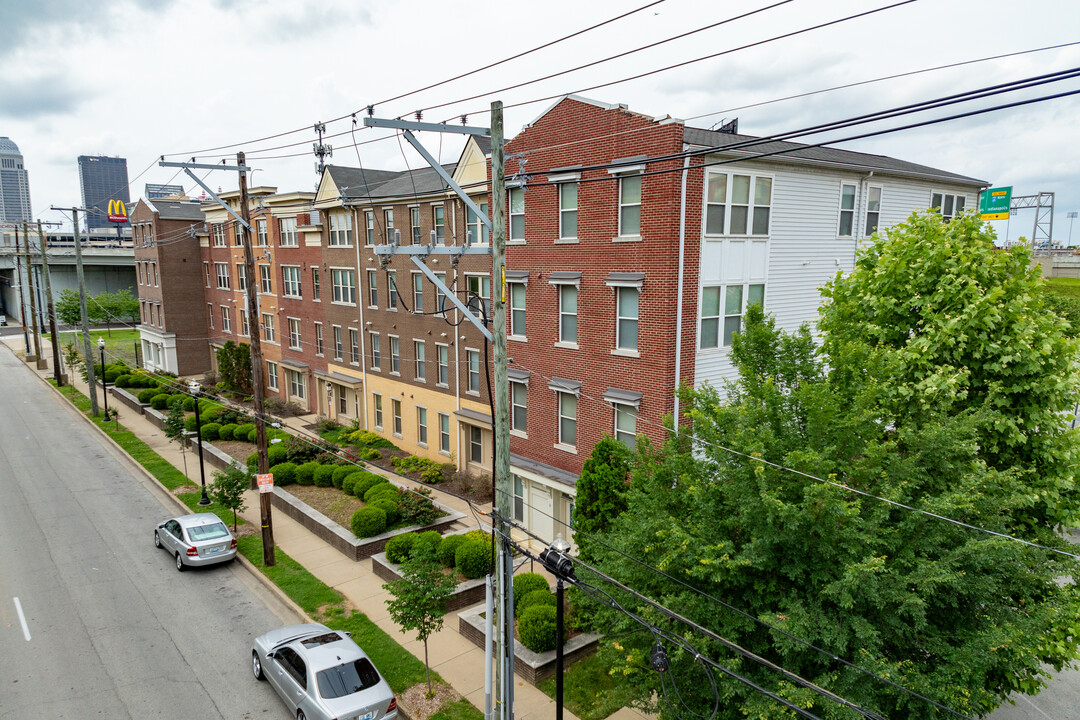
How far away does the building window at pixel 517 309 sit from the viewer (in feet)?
76.0

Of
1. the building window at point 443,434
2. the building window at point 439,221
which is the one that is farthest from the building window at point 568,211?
the building window at point 443,434

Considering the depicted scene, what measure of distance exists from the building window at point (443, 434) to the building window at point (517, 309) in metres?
8.38

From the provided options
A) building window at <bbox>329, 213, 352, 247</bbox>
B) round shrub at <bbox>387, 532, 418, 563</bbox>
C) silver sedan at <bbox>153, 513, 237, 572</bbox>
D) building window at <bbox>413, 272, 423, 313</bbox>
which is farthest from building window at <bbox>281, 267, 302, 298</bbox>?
round shrub at <bbox>387, 532, 418, 563</bbox>

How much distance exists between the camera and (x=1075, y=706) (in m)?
14.8

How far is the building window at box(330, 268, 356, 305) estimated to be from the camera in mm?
36031

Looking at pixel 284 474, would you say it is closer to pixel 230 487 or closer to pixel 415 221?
pixel 230 487

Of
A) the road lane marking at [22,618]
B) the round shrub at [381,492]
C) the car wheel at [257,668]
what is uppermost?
the round shrub at [381,492]

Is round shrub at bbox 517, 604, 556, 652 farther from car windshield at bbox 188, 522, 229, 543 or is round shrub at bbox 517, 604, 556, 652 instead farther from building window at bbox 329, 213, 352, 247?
building window at bbox 329, 213, 352, 247

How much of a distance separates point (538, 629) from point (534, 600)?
1315 millimetres

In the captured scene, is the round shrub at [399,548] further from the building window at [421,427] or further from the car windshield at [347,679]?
the building window at [421,427]

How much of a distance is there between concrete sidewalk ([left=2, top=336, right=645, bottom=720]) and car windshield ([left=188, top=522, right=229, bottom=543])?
2.13 m

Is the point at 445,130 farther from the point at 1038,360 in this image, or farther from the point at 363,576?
the point at 363,576

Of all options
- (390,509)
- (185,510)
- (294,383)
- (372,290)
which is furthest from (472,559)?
(294,383)

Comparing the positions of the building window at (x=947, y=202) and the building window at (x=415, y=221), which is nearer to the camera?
the building window at (x=947, y=202)
